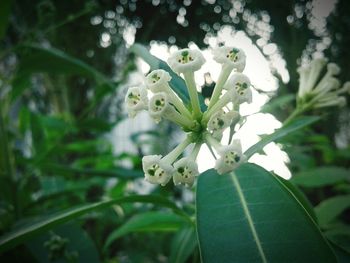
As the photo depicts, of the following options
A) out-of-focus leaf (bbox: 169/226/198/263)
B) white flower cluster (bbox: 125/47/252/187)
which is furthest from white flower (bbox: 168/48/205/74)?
out-of-focus leaf (bbox: 169/226/198/263)

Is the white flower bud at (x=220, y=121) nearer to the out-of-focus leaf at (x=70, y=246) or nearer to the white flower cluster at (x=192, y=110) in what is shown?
the white flower cluster at (x=192, y=110)

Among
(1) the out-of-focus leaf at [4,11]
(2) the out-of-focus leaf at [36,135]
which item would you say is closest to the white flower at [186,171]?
(1) the out-of-focus leaf at [4,11]

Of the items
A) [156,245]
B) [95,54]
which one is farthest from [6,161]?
[95,54]

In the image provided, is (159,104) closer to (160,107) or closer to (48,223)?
(160,107)

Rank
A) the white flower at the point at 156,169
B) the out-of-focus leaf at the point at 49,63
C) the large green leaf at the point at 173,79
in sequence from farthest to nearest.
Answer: the out-of-focus leaf at the point at 49,63, the large green leaf at the point at 173,79, the white flower at the point at 156,169

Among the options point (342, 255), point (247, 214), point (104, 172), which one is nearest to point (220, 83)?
point (247, 214)

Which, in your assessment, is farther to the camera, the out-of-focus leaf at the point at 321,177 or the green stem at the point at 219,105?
the out-of-focus leaf at the point at 321,177
